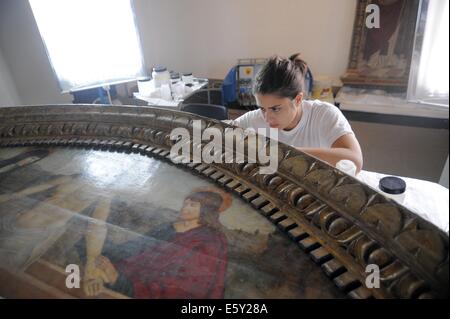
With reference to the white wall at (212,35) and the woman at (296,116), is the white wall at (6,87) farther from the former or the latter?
the woman at (296,116)

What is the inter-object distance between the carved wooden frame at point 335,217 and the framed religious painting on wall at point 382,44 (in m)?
3.19

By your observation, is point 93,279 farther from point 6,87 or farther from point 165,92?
point 6,87

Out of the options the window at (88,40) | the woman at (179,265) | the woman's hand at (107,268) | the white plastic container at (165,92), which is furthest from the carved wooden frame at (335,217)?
the window at (88,40)

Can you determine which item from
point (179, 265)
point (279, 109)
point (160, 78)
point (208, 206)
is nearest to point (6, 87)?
point (160, 78)

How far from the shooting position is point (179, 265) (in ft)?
2.45

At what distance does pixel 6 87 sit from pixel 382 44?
17.7ft

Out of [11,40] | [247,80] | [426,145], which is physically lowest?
[426,145]

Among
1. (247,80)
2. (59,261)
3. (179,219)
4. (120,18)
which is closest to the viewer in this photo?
(59,261)

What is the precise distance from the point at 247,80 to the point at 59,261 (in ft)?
12.2

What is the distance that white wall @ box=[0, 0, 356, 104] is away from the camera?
147 inches

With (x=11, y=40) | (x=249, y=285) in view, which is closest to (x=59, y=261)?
(x=249, y=285)

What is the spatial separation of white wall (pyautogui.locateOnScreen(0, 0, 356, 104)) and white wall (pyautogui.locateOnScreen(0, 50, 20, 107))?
0.09 meters

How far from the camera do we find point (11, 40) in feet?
14.1

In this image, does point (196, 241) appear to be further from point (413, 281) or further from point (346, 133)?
point (346, 133)
